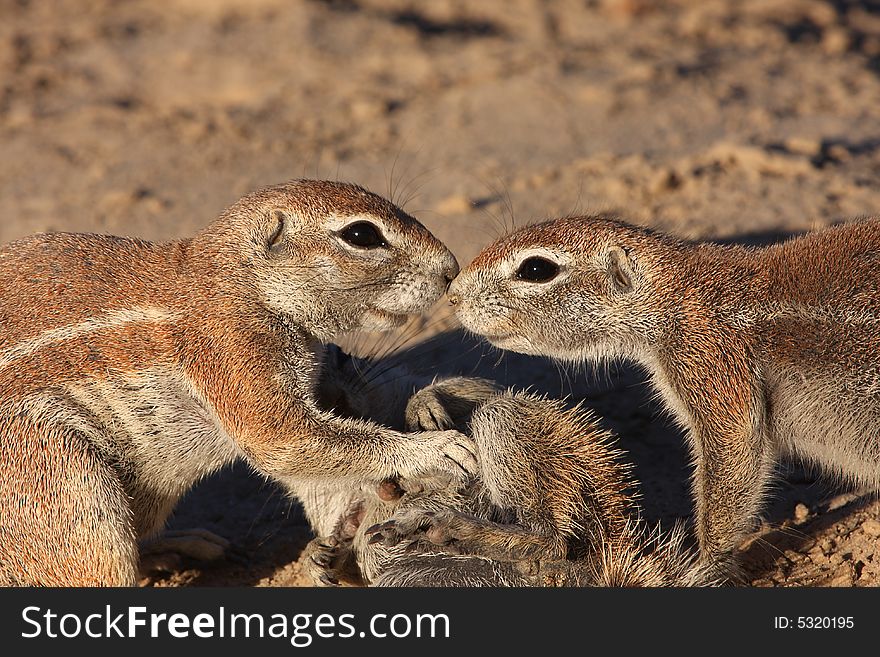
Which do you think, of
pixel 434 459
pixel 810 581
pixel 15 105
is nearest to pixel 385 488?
pixel 434 459

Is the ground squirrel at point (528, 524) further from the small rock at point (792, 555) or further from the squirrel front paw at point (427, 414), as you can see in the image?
the small rock at point (792, 555)

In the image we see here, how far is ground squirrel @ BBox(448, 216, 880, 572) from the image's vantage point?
523cm

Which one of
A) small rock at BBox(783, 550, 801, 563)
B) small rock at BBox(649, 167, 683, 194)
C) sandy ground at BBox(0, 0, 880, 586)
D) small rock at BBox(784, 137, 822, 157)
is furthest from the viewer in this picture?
small rock at BBox(784, 137, 822, 157)

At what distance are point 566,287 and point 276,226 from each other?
1602mm

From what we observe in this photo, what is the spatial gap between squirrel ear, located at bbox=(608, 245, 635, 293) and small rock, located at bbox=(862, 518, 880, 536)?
1.77 m

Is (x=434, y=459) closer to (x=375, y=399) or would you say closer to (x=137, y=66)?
(x=375, y=399)

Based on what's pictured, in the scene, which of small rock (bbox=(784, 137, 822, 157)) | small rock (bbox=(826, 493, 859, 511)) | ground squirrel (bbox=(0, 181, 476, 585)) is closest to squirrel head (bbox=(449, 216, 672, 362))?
ground squirrel (bbox=(0, 181, 476, 585))

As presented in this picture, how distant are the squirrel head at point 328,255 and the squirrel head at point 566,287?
1.17 feet

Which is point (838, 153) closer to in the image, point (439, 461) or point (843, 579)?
point (843, 579)

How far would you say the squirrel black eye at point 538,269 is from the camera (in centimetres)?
578

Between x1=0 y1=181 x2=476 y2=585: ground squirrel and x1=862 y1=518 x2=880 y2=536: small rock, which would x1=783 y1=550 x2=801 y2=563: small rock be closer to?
x1=862 y1=518 x2=880 y2=536: small rock

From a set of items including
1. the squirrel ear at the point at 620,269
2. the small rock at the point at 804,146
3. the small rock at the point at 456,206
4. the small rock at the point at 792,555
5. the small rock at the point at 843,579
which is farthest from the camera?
the small rock at the point at 804,146

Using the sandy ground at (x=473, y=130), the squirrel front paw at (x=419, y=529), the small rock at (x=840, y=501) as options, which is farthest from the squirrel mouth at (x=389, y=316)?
the small rock at (x=840, y=501)

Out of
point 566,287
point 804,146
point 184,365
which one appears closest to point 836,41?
point 804,146
